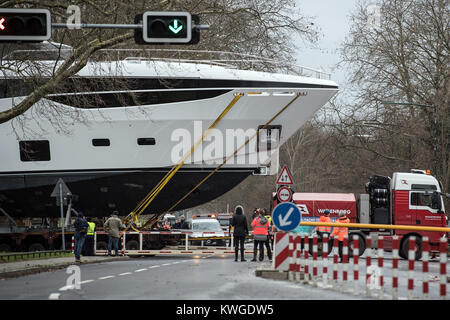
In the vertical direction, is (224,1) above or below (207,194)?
above

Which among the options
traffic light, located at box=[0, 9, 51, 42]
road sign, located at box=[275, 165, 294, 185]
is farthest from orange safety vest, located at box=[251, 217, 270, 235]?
traffic light, located at box=[0, 9, 51, 42]

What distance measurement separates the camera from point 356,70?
47.1m

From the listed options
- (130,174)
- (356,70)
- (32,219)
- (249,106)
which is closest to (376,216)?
(249,106)

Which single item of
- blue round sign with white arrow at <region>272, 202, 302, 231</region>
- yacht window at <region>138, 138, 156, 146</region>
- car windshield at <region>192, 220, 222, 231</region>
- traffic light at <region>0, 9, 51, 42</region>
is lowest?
car windshield at <region>192, 220, 222, 231</region>

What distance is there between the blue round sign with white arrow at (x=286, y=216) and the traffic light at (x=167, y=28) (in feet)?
11.2

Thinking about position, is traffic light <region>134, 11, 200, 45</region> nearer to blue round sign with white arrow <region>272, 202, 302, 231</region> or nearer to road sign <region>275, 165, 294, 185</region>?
blue round sign with white arrow <region>272, 202, 302, 231</region>

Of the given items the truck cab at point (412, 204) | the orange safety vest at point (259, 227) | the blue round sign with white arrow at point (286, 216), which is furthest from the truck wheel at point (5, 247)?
the blue round sign with white arrow at point (286, 216)

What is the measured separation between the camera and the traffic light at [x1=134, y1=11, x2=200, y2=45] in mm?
15352

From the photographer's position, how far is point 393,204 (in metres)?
29.8

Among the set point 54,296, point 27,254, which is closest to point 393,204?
point 27,254

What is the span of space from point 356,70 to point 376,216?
60.5 ft

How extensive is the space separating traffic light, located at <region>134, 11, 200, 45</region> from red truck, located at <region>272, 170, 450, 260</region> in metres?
14.3

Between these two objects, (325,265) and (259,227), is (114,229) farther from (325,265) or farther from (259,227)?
(325,265)
